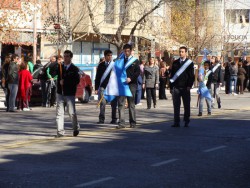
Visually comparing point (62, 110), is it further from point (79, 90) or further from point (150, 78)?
point (79, 90)

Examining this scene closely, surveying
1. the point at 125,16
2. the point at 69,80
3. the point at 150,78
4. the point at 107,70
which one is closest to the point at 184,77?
the point at 107,70

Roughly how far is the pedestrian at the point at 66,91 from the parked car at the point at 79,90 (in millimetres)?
13228

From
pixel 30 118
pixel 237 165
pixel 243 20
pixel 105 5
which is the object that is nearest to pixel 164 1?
Answer: pixel 105 5

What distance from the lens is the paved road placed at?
11031 millimetres

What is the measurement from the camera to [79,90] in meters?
32.0

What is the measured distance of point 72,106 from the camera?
1709 cm

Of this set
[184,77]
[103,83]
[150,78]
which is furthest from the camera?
[150,78]

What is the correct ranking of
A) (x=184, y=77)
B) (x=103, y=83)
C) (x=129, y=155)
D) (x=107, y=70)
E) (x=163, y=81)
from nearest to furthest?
1. (x=129, y=155)
2. (x=184, y=77)
3. (x=107, y=70)
4. (x=103, y=83)
5. (x=163, y=81)

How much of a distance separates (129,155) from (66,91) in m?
3.61

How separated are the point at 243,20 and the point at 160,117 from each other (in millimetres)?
61799

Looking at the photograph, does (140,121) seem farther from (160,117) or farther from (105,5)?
(105,5)

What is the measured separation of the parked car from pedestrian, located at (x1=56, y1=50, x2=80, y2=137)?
13.2 meters

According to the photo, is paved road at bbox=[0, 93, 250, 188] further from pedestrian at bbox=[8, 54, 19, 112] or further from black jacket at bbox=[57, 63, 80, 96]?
pedestrian at bbox=[8, 54, 19, 112]

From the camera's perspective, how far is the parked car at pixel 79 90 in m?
30.7
